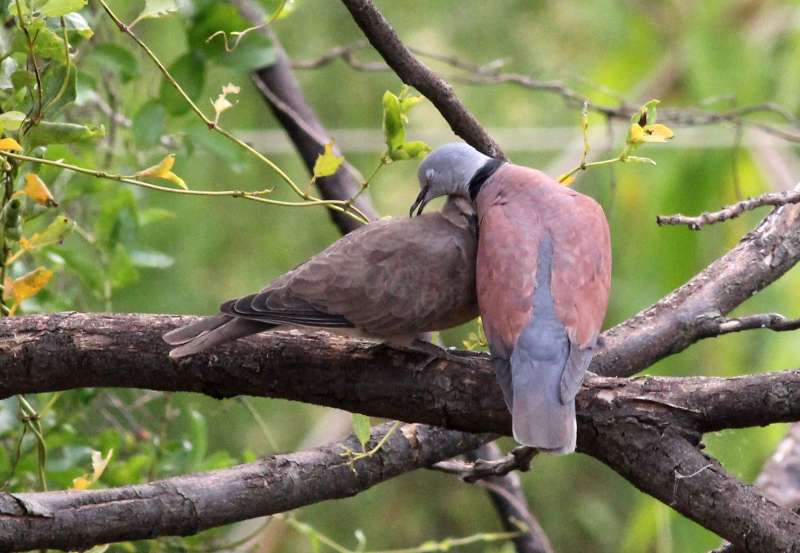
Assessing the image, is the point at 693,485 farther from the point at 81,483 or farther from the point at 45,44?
the point at 45,44

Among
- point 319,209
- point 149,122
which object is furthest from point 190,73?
point 319,209

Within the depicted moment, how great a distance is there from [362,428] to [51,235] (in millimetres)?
600

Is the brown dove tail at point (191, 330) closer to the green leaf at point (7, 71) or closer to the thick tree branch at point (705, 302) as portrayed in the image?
the green leaf at point (7, 71)

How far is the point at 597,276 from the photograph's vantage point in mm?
1863

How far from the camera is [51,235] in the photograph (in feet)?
6.10

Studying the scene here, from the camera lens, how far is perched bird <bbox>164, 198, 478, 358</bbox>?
1941mm

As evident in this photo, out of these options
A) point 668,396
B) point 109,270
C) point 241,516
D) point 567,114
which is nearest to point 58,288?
point 109,270

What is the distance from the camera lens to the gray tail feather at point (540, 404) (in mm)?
1621

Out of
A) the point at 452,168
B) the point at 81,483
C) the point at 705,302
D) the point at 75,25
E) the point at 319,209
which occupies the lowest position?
the point at 319,209

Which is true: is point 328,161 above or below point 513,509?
above

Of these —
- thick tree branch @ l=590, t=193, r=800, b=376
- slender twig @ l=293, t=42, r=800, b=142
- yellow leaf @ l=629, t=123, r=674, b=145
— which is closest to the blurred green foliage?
slender twig @ l=293, t=42, r=800, b=142

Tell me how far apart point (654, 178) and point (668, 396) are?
2.38 m

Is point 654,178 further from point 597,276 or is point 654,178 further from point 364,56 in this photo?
point 597,276

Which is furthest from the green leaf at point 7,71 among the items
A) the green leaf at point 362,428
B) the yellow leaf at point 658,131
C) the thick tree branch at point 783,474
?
the thick tree branch at point 783,474
